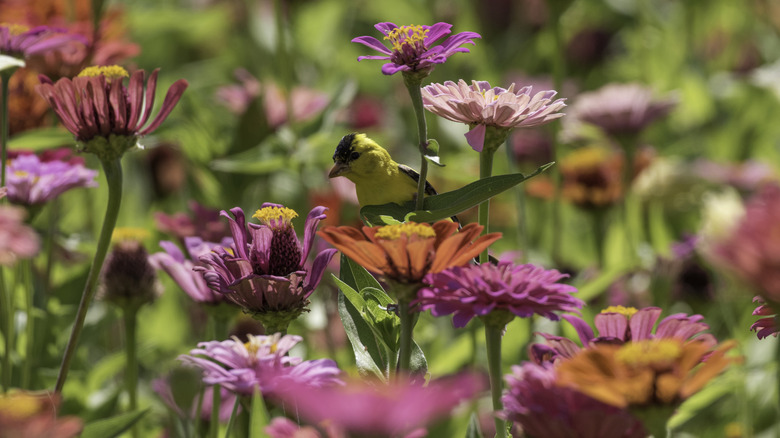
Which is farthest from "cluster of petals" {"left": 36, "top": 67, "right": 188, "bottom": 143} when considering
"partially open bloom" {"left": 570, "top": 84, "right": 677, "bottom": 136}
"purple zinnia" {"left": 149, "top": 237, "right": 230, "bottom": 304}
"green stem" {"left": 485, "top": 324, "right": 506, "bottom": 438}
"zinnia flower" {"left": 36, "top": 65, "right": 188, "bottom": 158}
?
"partially open bloom" {"left": 570, "top": 84, "right": 677, "bottom": 136}

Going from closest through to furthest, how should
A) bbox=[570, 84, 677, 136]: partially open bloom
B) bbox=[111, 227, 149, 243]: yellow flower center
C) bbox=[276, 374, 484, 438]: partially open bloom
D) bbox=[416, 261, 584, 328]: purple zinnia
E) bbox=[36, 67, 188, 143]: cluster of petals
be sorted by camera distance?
bbox=[276, 374, 484, 438]: partially open bloom < bbox=[416, 261, 584, 328]: purple zinnia < bbox=[36, 67, 188, 143]: cluster of petals < bbox=[111, 227, 149, 243]: yellow flower center < bbox=[570, 84, 677, 136]: partially open bloom

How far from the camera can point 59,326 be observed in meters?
0.84

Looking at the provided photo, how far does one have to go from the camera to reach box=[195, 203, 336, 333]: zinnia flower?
50cm

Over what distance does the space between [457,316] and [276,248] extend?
125 millimetres

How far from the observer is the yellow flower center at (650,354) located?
14.9 inches

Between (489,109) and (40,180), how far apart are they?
13.6 inches

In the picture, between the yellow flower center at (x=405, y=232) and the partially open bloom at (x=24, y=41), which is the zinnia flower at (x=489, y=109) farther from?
the partially open bloom at (x=24, y=41)

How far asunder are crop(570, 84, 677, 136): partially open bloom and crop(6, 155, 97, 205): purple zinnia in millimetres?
706

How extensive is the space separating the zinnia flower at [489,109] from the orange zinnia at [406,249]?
0.24 ft

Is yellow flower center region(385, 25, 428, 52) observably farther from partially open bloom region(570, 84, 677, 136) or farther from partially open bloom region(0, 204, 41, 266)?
partially open bloom region(570, 84, 677, 136)

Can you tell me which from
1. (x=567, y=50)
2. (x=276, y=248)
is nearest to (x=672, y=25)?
(x=567, y=50)

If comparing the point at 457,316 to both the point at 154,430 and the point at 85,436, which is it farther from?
the point at 154,430

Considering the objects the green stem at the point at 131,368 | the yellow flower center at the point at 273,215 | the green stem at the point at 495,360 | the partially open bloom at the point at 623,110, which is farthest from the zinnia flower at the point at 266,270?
the partially open bloom at the point at 623,110

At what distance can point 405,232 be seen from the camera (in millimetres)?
441
